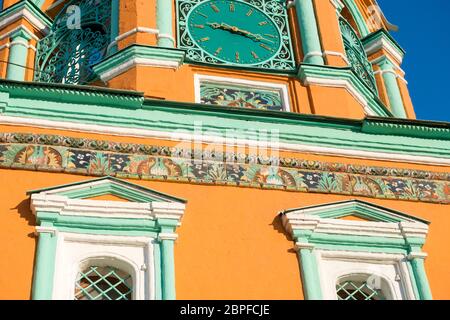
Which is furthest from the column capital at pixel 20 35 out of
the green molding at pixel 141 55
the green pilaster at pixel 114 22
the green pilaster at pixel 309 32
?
the green pilaster at pixel 309 32

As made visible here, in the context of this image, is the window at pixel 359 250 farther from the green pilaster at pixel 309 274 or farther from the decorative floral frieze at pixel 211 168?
the decorative floral frieze at pixel 211 168

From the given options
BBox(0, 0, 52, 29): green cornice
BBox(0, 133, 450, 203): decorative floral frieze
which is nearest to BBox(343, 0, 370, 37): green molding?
BBox(0, 0, 52, 29): green cornice

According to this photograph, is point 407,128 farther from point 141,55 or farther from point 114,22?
point 114,22

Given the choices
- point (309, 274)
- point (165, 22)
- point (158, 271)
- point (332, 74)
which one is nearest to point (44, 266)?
point (158, 271)

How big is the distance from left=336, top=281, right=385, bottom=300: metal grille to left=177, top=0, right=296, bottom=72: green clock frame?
3177 millimetres

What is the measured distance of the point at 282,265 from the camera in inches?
369

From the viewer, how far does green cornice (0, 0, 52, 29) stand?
1323cm

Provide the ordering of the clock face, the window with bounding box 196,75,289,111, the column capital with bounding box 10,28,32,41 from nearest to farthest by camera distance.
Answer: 1. the window with bounding box 196,75,289,111
2. the clock face
3. the column capital with bounding box 10,28,32,41

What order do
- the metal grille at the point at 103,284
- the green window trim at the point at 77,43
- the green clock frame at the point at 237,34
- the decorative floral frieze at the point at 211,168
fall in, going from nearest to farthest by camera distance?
the metal grille at the point at 103,284, the decorative floral frieze at the point at 211,168, the green clock frame at the point at 237,34, the green window trim at the point at 77,43

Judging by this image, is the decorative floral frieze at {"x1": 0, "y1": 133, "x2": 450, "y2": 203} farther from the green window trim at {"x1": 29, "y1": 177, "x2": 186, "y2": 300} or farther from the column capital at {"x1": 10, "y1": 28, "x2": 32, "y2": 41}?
the column capital at {"x1": 10, "y1": 28, "x2": 32, "y2": 41}

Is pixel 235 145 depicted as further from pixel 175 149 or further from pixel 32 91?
pixel 32 91

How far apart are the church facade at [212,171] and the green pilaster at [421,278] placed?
1 cm

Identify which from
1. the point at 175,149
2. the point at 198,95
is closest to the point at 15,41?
the point at 198,95

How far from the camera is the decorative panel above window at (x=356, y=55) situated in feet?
42.9
